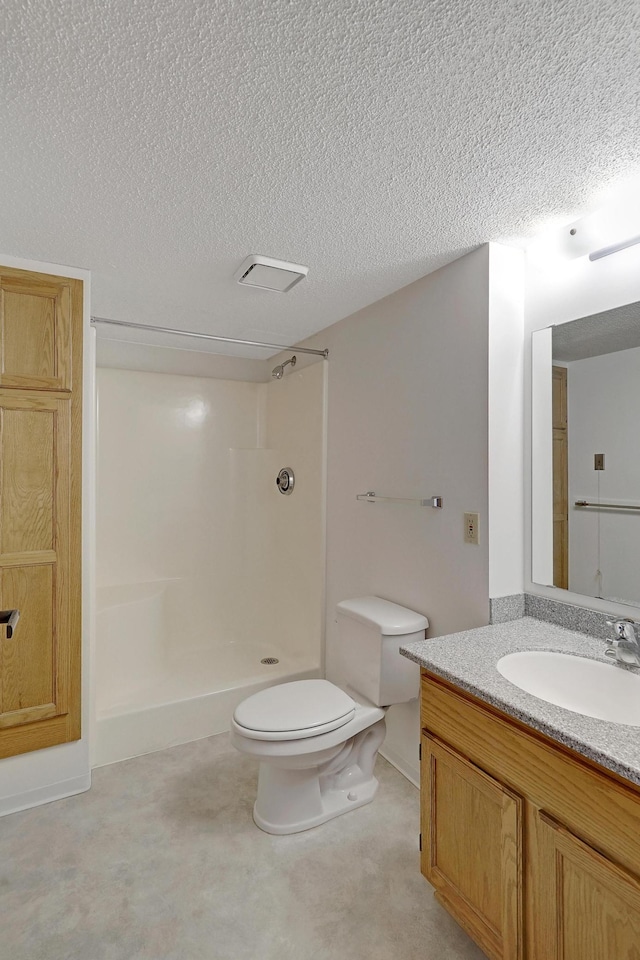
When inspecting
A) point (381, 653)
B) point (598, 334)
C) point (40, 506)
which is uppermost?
point (598, 334)

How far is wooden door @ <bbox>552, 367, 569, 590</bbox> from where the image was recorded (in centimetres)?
174

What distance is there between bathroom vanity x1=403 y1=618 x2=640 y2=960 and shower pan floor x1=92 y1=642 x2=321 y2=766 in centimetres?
137

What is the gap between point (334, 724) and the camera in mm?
1848

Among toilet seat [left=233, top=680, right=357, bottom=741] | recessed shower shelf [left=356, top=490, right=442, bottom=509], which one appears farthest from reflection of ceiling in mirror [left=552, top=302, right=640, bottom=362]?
toilet seat [left=233, top=680, right=357, bottom=741]

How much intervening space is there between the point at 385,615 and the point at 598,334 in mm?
1311

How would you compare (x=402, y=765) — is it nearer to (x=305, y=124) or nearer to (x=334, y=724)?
(x=334, y=724)

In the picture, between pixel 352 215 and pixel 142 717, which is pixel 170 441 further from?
pixel 352 215

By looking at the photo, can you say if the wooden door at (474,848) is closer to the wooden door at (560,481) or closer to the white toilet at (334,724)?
the white toilet at (334,724)

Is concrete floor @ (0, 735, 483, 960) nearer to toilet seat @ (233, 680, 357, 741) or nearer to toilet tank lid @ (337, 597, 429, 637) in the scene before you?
toilet seat @ (233, 680, 357, 741)

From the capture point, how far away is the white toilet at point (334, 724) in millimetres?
1793

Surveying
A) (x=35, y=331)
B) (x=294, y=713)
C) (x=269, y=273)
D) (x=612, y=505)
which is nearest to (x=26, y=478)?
(x=35, y=331)

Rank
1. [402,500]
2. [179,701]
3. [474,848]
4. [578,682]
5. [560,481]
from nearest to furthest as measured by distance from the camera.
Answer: [474,848] < [578,682] < [560,481] < [402,500] < [179,701]

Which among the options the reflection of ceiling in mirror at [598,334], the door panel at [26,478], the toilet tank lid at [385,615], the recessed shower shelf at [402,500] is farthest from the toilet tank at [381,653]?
the door panel at [26,478]

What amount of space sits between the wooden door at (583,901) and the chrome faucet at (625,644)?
50cm
